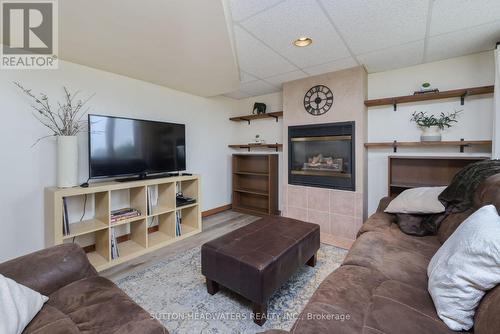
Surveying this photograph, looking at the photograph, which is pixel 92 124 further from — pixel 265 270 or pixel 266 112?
pixel 266 112

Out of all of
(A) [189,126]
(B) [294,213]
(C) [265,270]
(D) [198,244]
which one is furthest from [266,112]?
(C) [265,270]

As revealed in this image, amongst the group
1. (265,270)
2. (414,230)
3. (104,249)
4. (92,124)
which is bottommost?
(104,249)

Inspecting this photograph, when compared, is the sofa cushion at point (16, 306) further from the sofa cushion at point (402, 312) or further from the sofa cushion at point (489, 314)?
the sofa cushion at point (489, 314)

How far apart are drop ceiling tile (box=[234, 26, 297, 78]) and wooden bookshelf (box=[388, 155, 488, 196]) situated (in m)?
1.71

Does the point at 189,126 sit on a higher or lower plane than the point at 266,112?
lower

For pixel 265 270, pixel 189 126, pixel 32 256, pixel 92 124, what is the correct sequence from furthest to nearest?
1. pixel 189 126
2. pixel 92 124
3. pixel 265 270
4. pixel 32 256

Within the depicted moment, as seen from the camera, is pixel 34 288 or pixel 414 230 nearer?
pixel 34 288

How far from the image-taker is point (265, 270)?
4.82 feet

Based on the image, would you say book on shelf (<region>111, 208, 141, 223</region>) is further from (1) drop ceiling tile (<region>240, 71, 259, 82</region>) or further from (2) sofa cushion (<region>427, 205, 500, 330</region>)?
(2) sofa cushion (<region>427, 205, 500, 330</region>)

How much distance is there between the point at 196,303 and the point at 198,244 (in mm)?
1081

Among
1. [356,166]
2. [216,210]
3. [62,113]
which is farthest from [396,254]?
[62,113]

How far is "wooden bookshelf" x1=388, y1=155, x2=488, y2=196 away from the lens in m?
2.45

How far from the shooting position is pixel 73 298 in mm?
1109

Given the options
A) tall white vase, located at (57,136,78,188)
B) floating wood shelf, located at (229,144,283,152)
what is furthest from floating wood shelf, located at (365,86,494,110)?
tall white vase, located at (57,136,78,188)
